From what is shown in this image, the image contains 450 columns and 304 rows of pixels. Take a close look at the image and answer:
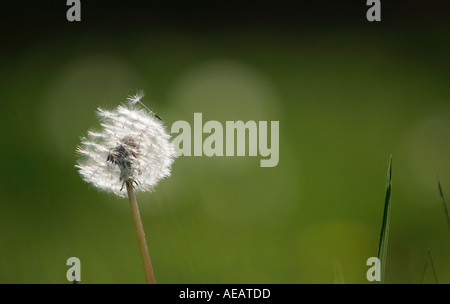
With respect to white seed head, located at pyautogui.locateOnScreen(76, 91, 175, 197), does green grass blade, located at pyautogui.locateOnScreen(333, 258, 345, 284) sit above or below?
below

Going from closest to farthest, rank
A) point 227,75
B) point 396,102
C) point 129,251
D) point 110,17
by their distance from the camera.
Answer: point 129,251
point 396,102
point 227,75
point 110,17

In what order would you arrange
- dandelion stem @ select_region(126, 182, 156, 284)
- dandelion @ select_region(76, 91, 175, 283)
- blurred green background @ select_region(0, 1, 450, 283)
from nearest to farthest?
1. dandelion stem @ select_region(126, 182, 156, 284)
2. dandelion @ select_region(76, 91, 175, 283)
3. blurred green background @ select_region(0, 1, 450, 283)

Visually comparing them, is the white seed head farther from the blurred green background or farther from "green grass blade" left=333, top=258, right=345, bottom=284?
"green grass blade" left=333, top=258, right=345, bottom=284

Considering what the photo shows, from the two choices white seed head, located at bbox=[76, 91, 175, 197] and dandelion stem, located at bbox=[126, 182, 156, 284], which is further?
white seed head, located at bbox=[76, 91, 175, 197]

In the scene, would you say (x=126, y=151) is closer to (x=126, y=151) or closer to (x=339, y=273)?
(x=126, y=151)

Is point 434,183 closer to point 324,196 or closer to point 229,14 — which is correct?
point 324,196

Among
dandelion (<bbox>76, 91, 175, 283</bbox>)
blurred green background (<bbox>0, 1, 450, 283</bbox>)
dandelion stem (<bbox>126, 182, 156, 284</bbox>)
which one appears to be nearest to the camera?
dandelion stem (<bbox>126, 182, 156, 284</bbox>)

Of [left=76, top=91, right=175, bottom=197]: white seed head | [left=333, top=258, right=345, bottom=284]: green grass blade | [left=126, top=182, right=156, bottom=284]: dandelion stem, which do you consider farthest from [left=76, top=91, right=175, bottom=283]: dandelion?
[left=333, top=258, right=345, bottom=284]: green grass blade
